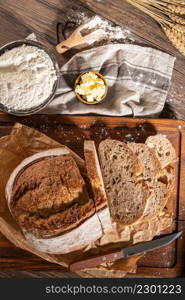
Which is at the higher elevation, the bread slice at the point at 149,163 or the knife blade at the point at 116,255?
the bread slice at the point at 149,163

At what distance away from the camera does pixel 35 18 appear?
3074 millimetres

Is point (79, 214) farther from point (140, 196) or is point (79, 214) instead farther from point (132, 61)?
point (132, 61)

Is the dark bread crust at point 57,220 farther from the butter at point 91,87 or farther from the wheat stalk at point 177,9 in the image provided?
the wheat stalk at point 177,9

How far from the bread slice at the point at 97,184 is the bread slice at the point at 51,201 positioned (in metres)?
0.05

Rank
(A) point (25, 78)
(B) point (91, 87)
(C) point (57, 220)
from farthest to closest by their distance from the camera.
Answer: (B) point (91, 87) < (A) point (25, 78) < (C) point (57, 220)

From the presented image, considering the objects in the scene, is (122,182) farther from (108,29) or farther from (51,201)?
(108,29)

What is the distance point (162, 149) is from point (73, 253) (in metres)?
0.91

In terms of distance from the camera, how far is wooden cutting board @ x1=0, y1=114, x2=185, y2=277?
9.73ft

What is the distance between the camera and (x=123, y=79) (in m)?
3.07

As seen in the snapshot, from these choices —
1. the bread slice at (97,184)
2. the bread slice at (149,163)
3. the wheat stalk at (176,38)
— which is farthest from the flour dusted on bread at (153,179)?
the wheat stalk at (176,38)

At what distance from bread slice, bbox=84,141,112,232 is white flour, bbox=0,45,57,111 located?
1.50 ft

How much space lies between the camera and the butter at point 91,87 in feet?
9.59

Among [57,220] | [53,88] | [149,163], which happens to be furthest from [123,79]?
[57,220]

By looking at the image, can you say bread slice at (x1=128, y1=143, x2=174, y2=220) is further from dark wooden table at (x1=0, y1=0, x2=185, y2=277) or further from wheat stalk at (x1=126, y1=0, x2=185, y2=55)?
wheat stalk at (x1=126, y1=0, x2=185, y2=55)
